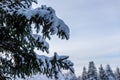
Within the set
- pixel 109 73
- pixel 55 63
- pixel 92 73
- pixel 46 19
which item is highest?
pixel 46 19

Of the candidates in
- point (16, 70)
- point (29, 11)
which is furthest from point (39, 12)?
point (16, 70)

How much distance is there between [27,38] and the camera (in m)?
8.97

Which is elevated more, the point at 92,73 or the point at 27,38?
the point at 27,38

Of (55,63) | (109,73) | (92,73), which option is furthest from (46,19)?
(109,73)

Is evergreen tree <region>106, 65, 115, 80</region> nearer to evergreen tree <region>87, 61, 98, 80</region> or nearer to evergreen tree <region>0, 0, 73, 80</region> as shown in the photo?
evergreen tree <region>87, 61, 98, 80</region>


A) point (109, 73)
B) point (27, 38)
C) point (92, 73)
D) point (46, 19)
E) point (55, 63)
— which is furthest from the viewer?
point (109, 73)

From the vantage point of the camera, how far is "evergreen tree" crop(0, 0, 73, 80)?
7.14m

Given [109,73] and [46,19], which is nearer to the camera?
[46,19]

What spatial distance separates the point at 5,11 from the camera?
787cm

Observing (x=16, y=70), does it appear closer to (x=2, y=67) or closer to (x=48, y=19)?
(x=2, y=67)

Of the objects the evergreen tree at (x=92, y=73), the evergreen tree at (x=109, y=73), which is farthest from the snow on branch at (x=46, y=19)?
the evergreen tree at (x=109, y=73)

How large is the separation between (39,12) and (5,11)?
48.5 inches

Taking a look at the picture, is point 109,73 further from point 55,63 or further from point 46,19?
point 46,19

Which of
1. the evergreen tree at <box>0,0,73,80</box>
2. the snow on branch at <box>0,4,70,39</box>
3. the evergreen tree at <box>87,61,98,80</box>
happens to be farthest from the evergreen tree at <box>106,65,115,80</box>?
the snow on branch at <box>0,4,70,39</box>
